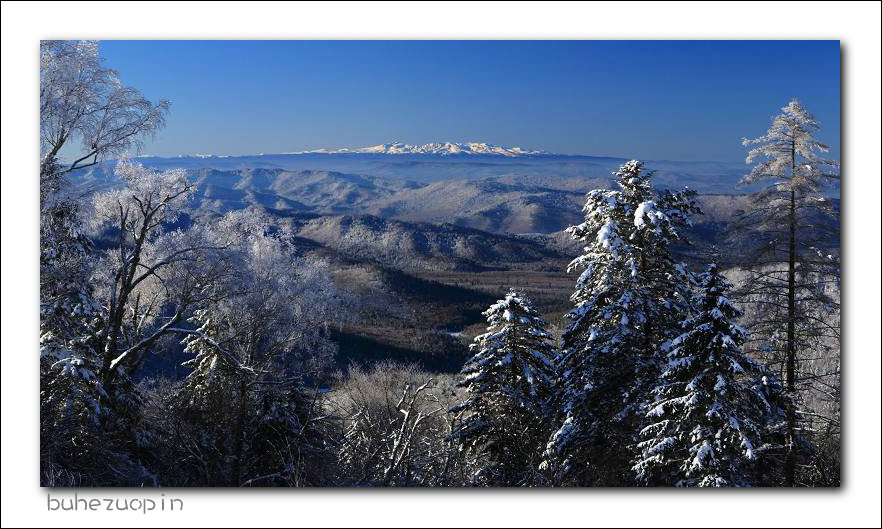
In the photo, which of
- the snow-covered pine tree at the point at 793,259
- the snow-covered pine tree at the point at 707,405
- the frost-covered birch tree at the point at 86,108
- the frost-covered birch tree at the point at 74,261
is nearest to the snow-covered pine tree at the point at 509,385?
the snow-covered pine tree at the point at 707,405

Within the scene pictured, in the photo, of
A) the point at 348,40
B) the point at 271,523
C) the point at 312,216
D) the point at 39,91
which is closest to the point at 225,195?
the point at 39,91

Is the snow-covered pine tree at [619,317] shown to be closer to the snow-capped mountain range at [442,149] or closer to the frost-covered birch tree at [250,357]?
the snow-capped mountain range at [442,149]

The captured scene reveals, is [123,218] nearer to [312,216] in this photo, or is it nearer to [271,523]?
[271,523]

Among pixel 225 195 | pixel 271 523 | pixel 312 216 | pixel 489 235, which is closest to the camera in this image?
pixel 271 523

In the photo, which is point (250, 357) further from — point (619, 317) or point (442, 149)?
point (619, 317)

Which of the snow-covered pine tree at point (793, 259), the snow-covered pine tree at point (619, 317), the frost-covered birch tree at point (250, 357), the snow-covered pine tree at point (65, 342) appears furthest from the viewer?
the frost-covered birch tree at point (250, 357)

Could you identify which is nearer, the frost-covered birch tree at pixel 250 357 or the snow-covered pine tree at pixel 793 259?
the snow-covered pine tree at pixel 793 259

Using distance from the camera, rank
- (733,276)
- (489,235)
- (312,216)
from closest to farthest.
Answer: (733,276), (312,216), (489,235)
